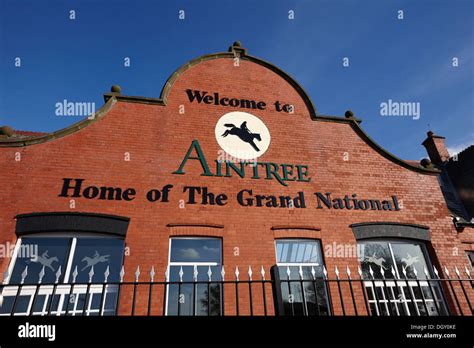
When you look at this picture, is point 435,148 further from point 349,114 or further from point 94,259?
point 94,259

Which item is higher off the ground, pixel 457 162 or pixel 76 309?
pixel 457 162

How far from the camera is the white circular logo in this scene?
24.8ft

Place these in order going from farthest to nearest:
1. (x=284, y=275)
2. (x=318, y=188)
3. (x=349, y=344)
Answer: (x=318, y=188)
(x=284, y=275)
(x=349, y=344)

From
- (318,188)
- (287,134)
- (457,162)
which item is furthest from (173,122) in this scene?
(457,162)

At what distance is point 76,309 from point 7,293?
1.34 m

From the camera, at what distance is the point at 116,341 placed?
2.70 m

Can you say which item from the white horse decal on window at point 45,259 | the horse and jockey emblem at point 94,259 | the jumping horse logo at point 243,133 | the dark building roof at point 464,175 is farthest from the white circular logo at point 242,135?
the dark building roof at point 464,175

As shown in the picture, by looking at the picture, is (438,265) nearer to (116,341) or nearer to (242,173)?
(242,173)

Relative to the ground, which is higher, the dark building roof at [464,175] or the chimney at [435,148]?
the chimney at [435,148]

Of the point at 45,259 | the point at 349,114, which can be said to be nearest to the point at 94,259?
the point at 45,259

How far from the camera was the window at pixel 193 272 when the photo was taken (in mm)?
5559

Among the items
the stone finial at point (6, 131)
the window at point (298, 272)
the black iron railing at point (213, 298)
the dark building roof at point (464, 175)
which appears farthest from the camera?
the dark building roof at point (464, 175)

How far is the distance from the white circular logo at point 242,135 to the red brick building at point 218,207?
0.12 ft

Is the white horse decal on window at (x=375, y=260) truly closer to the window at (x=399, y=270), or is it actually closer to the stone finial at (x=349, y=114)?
the window at (x=399, y=270)
